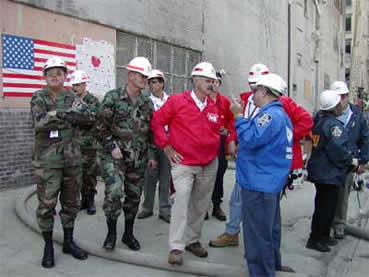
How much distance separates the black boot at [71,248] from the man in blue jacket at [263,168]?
1740 mm

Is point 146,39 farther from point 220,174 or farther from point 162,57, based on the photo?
point 220,174

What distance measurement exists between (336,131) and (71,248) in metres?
3.05

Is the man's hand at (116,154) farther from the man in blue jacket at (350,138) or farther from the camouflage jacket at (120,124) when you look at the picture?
the man in blue jacket at (350,138)

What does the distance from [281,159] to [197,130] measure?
98cm

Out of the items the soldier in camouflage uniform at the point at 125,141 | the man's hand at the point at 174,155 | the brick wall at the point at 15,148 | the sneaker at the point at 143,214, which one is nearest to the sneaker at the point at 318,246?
the man's hand at the point at 174,155

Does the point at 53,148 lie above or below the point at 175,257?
above

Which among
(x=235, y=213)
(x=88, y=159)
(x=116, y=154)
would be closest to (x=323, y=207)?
(x=235, y=213)

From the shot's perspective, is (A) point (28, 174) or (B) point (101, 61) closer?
(A) point (28, 174)

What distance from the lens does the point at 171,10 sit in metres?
11.6

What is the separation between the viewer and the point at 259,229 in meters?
3.58

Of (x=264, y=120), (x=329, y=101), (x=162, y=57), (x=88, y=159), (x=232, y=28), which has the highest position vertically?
(x=232, y=28)

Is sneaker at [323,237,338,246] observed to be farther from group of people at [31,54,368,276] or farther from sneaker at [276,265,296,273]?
sneaker at [276,265,296,273]

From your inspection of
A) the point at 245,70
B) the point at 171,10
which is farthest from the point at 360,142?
the point at 245,70

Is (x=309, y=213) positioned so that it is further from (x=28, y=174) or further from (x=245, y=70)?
(x=245, y=70)
